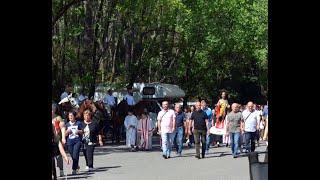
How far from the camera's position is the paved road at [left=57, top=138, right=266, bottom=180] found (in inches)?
551

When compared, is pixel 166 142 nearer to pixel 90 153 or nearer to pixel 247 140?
pixel 247 140

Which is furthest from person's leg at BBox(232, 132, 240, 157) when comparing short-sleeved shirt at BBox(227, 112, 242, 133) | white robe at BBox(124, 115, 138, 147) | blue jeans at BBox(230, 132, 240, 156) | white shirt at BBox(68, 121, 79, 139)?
white shirt at BBox(68, 121, 79, 139)

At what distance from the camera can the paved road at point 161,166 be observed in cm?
1400

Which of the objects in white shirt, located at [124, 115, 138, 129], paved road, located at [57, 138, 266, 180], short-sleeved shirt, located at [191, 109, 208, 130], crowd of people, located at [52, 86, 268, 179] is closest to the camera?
paved road, located at [57, 138, 266, 180]

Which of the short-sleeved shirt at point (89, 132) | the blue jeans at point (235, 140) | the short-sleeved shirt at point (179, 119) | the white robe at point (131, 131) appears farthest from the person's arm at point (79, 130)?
the white robe at point (131, 131)

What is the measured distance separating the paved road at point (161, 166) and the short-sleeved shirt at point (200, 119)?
36.9 inches

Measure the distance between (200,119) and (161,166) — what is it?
243cm

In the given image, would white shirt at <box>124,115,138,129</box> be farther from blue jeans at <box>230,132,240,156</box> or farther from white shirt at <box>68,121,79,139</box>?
white shirt at <box>68,121,79,139</box>

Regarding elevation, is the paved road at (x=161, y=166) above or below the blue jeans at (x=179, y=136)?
below

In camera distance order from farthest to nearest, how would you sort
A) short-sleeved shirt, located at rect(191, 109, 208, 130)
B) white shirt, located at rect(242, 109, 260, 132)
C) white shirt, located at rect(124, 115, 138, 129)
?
white shirt, located at rect(124, 115, 138, 129)
white shirt, located at rect(242, 109, 260, 132)
short-sleeved shirt, located at rect(191, 109, 208, 130)

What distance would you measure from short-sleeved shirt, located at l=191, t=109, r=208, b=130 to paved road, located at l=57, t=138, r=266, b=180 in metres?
0.94

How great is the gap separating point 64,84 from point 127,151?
1115 centimetres

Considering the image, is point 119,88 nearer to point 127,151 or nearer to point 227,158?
point 127,151

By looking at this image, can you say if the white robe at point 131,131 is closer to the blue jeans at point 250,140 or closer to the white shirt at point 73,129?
the blue jeans at point 250,140
